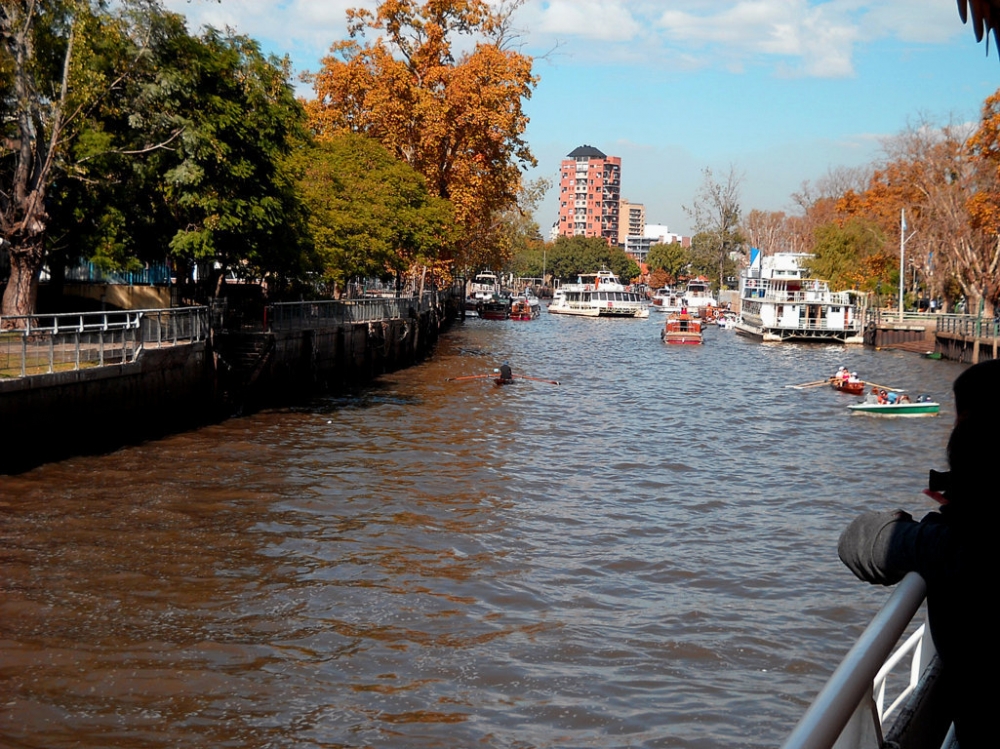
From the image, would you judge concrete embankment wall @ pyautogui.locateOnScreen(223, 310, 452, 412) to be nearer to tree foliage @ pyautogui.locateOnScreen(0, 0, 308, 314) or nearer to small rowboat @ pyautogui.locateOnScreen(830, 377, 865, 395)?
tree foliage @ pyautogui.locateOnScreen(0, 0, 308, 314)

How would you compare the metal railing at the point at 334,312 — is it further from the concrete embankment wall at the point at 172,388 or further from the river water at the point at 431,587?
the river water at the point at 431,587

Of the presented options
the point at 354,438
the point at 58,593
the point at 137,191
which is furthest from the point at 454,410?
the point at 58,593

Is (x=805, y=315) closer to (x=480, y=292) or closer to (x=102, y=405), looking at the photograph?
(x=102, y=405)

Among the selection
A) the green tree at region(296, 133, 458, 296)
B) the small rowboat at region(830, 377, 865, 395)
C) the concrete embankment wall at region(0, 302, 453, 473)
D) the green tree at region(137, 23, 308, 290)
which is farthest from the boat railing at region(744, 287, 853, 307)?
the green tree at region(137, 23, 308, 290)

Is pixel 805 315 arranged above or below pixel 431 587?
above

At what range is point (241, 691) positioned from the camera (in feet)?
33.5

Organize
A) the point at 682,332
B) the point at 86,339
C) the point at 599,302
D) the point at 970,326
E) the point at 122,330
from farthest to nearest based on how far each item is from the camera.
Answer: the point at 599,302
the point at 682,332
the point at 970,326
the point at 122,330
the point at 86,339

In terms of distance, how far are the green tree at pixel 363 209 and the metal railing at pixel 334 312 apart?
53.2 inches

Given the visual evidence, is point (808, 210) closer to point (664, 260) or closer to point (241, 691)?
point (664, 260)

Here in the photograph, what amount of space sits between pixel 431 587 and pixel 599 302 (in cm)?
8529

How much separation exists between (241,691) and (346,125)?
170 ft

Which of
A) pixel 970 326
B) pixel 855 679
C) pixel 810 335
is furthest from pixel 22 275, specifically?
pixel 810 335

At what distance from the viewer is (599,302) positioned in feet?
321

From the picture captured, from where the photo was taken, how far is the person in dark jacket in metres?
2.68
